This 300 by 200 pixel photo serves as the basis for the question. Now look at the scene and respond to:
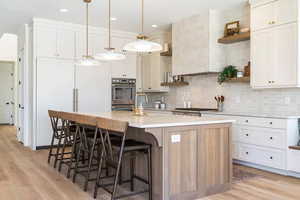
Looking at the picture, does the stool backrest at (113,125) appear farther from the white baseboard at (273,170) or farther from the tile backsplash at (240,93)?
the tile backsplash at (240,93)

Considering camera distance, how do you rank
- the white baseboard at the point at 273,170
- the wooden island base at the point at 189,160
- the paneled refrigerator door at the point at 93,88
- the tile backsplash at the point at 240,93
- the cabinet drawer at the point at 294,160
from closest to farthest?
the wooden island base at the point at 189,160 < the cabinet drawer at the point at 294,160 < the white baseboard at the point at 273,170 < the tile backsplash at the point at 240,93 < the paneled refrigerator door at the point at 93,88

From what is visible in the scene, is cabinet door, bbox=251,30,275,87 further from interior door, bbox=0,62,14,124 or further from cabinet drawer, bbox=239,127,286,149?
interior door, bbox=0,62,14,124

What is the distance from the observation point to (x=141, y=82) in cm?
736

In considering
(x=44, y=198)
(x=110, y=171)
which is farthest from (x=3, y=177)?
(x=110, y=171)

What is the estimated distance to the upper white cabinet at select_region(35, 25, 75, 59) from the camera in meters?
5.84

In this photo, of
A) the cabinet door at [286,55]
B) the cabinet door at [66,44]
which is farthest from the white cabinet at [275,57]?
the cabinet door at [66,44]

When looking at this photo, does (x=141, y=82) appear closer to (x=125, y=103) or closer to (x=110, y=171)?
(x=125, y=103)

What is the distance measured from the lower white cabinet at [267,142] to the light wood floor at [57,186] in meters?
0.17

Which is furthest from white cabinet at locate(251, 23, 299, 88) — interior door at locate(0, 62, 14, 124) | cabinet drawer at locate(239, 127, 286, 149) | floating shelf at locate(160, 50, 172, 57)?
interior door at locate(0, 62, 14, 124)

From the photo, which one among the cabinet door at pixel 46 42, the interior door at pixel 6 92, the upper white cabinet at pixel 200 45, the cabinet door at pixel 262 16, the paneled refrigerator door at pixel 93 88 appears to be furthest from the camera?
the interior door at pixel 6 92

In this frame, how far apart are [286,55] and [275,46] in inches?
9.5

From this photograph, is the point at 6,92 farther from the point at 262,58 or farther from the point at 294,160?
the point at 294,160

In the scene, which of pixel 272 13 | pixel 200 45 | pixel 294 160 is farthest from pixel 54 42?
pixel 294 160

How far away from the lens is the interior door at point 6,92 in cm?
1053
